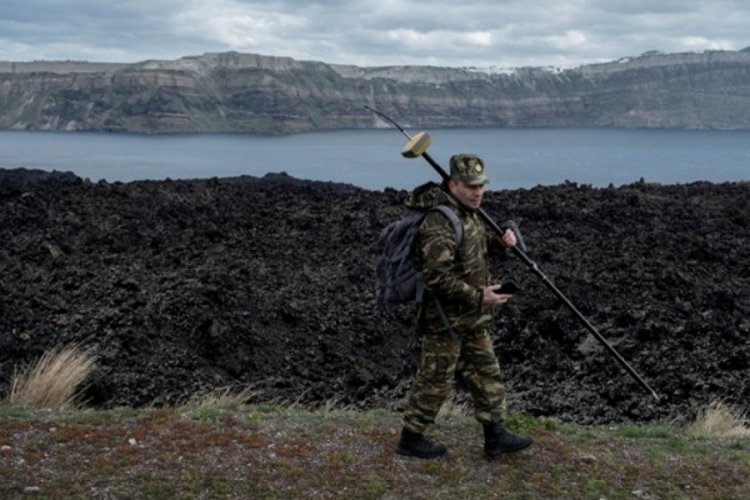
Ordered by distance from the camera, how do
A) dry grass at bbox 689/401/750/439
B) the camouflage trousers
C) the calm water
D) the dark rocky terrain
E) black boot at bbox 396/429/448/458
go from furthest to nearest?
1. the calm water
2. the dark rocky terrain
3. dry grass at bbox 689/401/750/439
4. black boot at bbox 396/429/448/458
5. the camouflage trousers

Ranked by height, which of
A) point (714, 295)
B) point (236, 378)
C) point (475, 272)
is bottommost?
point (236, 378)

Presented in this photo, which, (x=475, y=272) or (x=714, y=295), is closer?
(x=475, y=272)

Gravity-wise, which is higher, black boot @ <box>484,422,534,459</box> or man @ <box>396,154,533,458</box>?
man @ <box>396,154,533,458</box>

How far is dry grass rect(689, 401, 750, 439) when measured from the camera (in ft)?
26.3

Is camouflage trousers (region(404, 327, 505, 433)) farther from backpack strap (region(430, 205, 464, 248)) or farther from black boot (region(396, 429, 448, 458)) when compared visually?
backpack strap (region(430, 205, 464, 248))

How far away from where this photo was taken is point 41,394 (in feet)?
29.0

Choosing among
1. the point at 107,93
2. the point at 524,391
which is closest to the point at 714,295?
the point at 524,391

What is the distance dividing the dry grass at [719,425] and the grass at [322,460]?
114 mm

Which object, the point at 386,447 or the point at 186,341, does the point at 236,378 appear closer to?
the point at 186,341

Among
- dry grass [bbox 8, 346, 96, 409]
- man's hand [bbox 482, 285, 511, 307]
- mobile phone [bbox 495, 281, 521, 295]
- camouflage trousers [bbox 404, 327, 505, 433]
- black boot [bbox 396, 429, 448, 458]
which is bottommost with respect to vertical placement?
dry grass [bbox 8, 346, 96, 409]

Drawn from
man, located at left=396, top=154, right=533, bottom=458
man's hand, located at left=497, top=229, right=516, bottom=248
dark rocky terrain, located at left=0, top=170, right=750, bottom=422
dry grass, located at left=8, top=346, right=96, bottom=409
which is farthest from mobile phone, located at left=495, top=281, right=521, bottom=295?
dry grass, located at left=8, top=346, right=96, bottom=409

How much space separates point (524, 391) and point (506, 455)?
13.1 ft

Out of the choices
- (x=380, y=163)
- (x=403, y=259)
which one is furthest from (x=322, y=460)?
(x=380, y=163)

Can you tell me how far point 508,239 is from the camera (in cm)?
658
